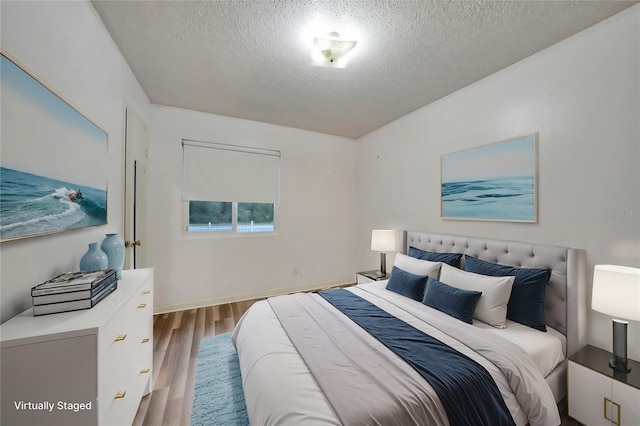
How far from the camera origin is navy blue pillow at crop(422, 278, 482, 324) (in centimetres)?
187

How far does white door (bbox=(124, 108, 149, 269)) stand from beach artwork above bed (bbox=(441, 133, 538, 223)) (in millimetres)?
3247

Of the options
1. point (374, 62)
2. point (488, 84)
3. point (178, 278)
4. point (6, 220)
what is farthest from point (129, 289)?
point (488, 84)

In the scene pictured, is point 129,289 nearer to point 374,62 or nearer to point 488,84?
point 374,62

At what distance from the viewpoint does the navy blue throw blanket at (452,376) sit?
1.17 metres

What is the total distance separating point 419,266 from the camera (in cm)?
250

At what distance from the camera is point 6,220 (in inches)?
37.1

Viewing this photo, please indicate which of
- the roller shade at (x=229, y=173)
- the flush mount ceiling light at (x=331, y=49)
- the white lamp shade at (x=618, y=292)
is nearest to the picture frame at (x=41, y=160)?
the flush mount ceiling light at (x=331, y=49)

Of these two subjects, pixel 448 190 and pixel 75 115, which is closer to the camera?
pixel 75 115

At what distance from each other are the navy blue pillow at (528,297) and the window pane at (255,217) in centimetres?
306

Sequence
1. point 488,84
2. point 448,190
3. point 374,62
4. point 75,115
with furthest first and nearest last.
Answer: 1. point 448,190
2. point 488,84
3. point 374,62
4. point 75,115

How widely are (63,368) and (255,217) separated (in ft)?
9.60

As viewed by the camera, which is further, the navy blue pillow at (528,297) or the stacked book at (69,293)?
the navy blue pillow at (528,297)

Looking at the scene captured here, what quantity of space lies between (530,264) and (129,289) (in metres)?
2.89

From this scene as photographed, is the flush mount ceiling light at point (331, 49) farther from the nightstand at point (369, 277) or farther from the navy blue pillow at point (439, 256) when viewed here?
the nightstand at point (369, 277)
